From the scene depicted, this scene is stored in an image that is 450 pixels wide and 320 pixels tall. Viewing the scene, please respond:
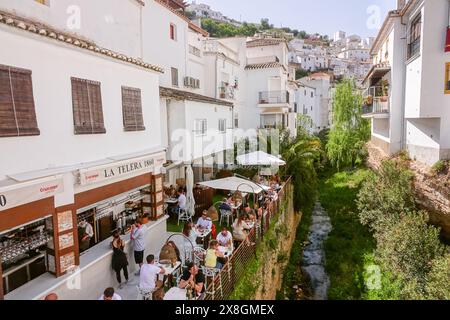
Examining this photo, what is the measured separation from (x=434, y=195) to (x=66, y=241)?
17.4m

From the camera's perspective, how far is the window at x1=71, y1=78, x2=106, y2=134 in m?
9.14

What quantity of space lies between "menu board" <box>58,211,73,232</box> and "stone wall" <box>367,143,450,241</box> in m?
16.6

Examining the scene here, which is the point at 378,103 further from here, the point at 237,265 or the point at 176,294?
the point at 176,294

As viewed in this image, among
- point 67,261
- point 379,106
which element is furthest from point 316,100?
point 67,261

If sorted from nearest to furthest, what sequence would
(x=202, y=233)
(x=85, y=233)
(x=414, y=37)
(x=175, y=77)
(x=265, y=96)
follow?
(x=85, y=233)
(x=202, y=233)
(x=414, y=37)
(x=175, y=77)
(x=265, y=96)

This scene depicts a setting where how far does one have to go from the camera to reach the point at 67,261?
8.53 meters

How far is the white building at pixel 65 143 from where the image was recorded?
7.25m

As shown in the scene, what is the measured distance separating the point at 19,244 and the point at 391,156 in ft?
85.5

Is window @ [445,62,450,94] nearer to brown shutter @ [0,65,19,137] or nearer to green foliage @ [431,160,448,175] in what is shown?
green foliage @ [431,160,448,175]

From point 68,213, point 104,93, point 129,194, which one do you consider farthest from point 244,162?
point 68,213

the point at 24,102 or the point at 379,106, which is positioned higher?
the point at 379,106

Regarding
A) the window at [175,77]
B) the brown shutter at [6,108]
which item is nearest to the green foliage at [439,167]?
the window at [175,77]
